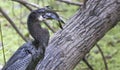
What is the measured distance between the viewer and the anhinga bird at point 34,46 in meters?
2.21

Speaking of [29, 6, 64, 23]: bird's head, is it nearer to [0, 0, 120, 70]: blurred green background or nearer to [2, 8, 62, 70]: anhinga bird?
[2, 8, 62, 70]: anhinga bird

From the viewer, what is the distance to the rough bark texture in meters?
2.53

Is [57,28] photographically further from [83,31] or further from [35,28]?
[35,28]

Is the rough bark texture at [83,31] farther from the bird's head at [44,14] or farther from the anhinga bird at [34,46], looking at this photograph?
the bird's head at [44,14]

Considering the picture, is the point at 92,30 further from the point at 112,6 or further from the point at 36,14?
the point at 36,14

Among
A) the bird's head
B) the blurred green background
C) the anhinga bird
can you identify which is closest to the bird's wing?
the anhinga bird

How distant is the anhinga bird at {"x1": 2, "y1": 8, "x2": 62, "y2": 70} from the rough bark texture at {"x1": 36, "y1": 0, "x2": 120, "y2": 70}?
234 mm

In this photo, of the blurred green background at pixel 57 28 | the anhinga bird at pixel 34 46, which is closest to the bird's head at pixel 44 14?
the anhinga bird at pixel 34 46

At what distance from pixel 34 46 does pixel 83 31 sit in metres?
0.41

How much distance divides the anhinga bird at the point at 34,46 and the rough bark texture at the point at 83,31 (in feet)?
0.77

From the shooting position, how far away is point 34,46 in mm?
2285

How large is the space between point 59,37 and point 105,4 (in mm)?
364

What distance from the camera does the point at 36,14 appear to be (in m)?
2.21

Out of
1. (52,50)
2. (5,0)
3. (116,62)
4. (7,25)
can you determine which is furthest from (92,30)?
(5,0)
